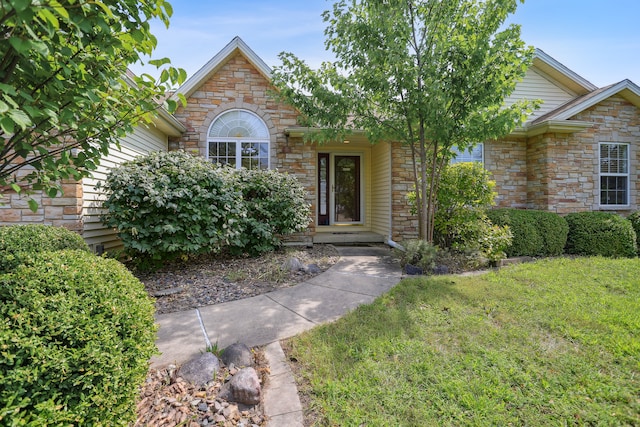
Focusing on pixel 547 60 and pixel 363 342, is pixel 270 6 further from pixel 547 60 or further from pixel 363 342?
pixel 547 60

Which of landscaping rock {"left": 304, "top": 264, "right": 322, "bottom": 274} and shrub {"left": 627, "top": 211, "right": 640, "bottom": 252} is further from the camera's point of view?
shrub {"left": 627, "top": 211, "right": 640, "bottom": 252}

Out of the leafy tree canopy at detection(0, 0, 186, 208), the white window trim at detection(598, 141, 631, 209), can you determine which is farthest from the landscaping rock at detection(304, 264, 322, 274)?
the white window trim at detection(598, 141, 631, 209)

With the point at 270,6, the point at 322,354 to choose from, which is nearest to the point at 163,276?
the point at 322,354

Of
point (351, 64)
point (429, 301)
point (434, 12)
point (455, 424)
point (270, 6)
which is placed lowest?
point (455, 424)

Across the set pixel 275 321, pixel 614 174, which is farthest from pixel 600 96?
pixel 275 321

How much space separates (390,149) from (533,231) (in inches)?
150

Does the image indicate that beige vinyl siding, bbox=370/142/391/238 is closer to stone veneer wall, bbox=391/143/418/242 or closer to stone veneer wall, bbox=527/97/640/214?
stone veneer wall, bbox=391/143/418/242

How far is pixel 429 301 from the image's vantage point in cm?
388

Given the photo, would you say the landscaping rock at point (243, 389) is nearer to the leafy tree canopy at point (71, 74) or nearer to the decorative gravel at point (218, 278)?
the leafy tree canopy at point (71, 74)

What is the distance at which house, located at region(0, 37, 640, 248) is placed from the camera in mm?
7969

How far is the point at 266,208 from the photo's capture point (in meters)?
6.57

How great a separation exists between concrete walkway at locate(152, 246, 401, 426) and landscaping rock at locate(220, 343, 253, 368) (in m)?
0.19

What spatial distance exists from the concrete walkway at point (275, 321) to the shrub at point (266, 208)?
5.67 ft

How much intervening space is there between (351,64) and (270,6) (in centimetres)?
250
